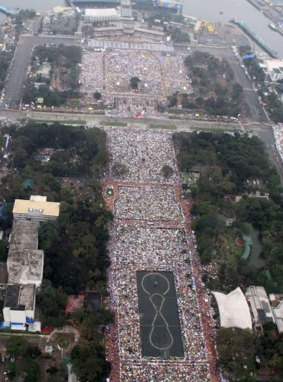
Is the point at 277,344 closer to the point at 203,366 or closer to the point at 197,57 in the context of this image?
the point at 203,366

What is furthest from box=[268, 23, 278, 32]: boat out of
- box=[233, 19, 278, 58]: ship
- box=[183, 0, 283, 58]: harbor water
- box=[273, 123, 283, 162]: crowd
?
box=[273, 123, 283, 162]: crowd

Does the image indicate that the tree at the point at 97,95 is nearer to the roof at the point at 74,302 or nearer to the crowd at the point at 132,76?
the crowd at the point at 132,76

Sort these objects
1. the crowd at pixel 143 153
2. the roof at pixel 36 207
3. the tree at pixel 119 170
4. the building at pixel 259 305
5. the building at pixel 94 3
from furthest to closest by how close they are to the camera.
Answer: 1. the building at pixel 94 3
2. the crowd at pixel 143 153
3. the tree at pixel 119 170
4. the roof at pixel 36 207
5. the building at pixel 259 305

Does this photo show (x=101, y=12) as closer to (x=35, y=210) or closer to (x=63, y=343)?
(x=35, y=210)

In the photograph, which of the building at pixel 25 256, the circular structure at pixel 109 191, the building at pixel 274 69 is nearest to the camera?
the building at pixel 25 256

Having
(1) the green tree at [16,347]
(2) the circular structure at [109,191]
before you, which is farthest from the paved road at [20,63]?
(1) the green tree at [16,347]

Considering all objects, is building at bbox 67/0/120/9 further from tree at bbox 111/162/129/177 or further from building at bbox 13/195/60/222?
building at bbox 13/195/60/222

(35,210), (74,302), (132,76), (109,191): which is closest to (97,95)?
(132,76)

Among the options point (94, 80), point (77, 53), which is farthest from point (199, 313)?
point (77, 53)
